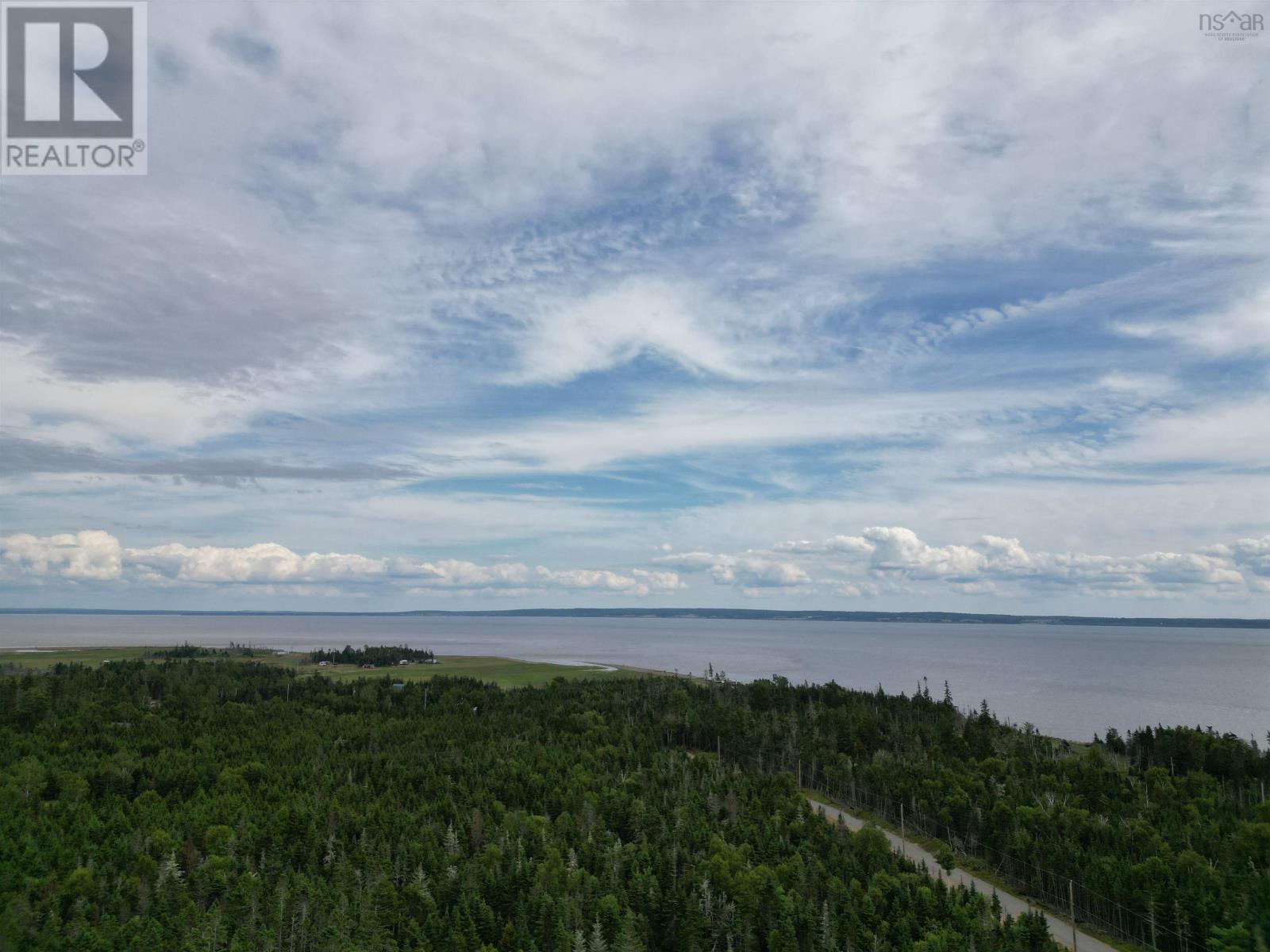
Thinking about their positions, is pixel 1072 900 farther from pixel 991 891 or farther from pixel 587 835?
pixel 587 835

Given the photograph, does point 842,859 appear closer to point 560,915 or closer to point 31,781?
point 560,915

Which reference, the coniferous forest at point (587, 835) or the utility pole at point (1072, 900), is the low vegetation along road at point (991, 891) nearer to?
the utility pole at point (1072, 900)

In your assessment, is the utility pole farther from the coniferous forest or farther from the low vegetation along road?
the coniferous forest

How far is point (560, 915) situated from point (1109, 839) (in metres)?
52.8

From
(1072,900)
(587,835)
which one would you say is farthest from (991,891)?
(587,835)

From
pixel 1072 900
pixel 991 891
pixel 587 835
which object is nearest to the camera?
pixel 1072 900

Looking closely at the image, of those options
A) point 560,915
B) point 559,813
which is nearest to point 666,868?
point 560,915

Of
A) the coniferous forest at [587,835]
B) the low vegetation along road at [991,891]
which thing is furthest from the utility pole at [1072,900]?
the coniferous forest at [587,835]

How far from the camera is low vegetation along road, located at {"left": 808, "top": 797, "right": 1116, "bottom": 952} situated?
204 ft

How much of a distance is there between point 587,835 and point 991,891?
125 ft

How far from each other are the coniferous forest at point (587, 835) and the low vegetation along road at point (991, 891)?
9.63ft

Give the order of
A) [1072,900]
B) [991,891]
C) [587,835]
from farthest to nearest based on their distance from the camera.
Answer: [587,835]
[991,891]
[1072,900]

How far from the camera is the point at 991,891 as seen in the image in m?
74.5

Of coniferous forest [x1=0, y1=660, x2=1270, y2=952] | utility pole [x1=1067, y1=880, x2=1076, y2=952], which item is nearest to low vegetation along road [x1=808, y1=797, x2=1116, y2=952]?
utility pole [x1=1067, y1=880, x2=1076, y2=952]
